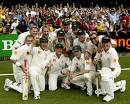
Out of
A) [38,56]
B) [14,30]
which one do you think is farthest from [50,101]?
[14,30]

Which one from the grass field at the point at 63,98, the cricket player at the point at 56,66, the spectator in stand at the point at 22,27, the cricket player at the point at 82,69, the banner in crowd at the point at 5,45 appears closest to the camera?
the grass field at the point at 63,98

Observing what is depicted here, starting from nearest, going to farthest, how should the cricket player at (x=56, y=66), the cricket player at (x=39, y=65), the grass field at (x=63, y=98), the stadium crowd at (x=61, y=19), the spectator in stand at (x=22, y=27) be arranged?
the grass field at (x=63, y=98), the cricket player at (x=39, y=65), the cricket player at (x=56, y=66), the spectator in stand at (x=22, y=27), the stadium crowd at (x=61, y=19)

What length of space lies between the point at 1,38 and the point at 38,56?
6.06 meters

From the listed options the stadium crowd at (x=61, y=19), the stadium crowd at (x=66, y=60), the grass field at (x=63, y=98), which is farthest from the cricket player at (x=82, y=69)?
the stadium crowd at (x=61, y=19)

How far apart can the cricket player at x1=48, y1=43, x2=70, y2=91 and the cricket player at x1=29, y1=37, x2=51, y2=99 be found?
241 mm

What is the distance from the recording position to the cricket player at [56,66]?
39.4 feet

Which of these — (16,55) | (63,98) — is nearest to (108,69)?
(63,98)

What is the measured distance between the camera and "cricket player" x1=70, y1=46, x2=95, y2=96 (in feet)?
37.9

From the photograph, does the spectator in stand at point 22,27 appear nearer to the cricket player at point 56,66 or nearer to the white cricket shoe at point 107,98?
the cricket player at point 56,66

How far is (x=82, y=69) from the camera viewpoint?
11.9 meters

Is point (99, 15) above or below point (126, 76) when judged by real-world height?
above

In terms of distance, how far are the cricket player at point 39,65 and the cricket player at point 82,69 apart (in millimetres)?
770

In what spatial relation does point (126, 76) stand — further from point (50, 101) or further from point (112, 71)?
point (50, 101)

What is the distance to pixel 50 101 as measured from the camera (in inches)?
432
